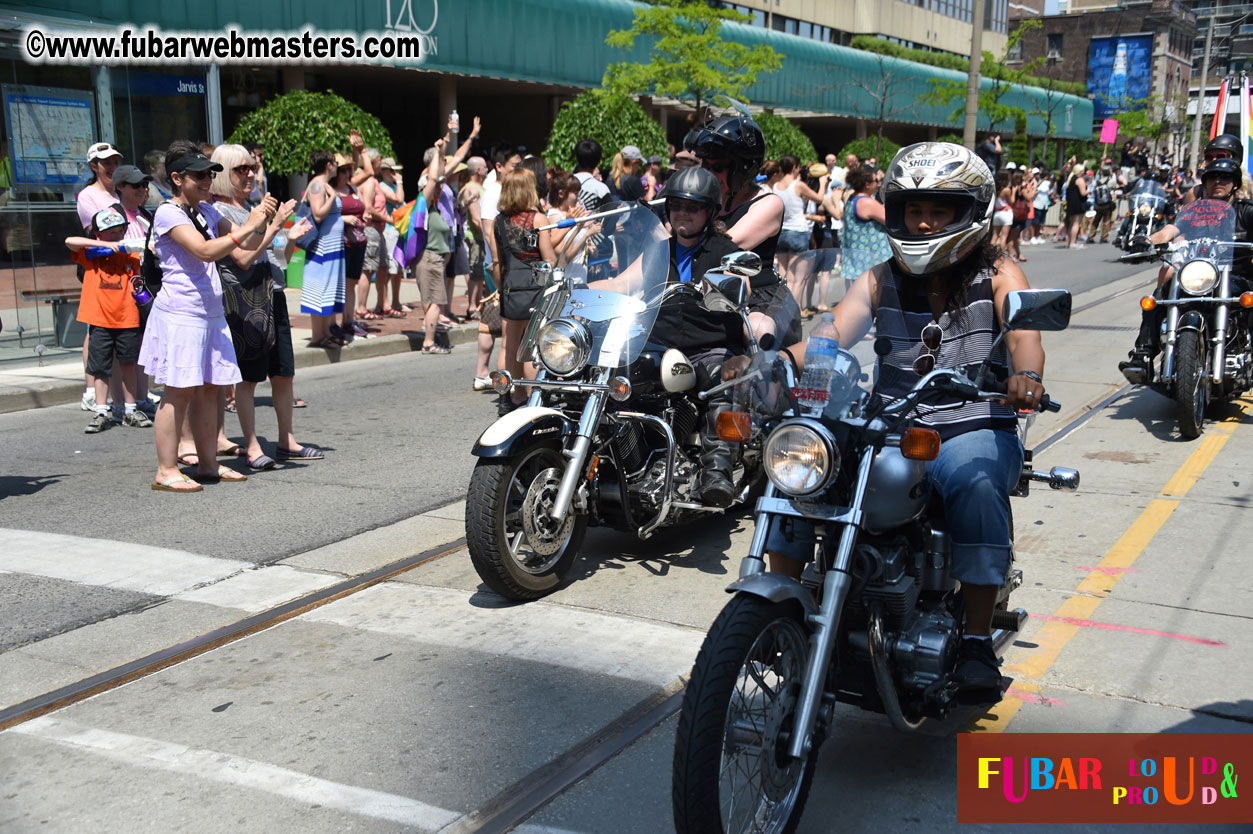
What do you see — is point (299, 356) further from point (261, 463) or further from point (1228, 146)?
point (1228, 146)

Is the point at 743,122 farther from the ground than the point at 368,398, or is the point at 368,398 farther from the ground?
the point at 743,122

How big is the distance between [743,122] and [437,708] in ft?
11.6

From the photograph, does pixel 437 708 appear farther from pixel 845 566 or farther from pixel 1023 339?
pixel 1023 339

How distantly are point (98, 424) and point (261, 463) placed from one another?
2.11 meters

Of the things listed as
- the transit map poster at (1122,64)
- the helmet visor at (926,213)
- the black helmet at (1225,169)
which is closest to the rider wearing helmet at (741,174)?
the helmet visor at (926,213)

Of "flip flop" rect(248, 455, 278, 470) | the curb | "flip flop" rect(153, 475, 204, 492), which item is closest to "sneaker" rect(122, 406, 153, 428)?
the curb

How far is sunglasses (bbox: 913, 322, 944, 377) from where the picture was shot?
3094 mm

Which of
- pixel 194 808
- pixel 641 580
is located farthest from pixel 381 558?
pixel 194 808

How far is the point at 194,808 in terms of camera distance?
330cm

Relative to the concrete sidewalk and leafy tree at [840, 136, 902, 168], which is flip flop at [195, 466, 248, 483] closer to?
the concrete sidewalk

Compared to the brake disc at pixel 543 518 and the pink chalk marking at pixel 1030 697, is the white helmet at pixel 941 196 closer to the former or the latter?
the pink chalk marking at pixel 1030 697

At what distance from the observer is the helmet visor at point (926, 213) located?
3.52 meters

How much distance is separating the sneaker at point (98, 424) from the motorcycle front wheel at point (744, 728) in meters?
7.13

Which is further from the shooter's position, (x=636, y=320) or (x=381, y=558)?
(x=381, y=558)
